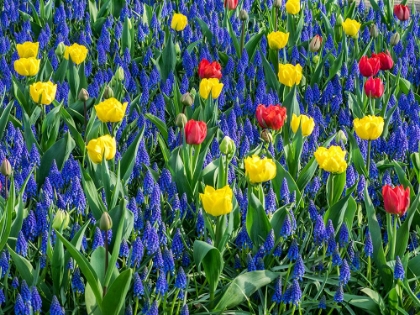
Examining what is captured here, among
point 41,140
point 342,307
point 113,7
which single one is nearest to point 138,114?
point 41,140

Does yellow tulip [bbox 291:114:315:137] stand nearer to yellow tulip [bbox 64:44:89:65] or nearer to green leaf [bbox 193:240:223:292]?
green leaf [bbox 193:240:223:292]

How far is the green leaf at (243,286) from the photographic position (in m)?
2.39

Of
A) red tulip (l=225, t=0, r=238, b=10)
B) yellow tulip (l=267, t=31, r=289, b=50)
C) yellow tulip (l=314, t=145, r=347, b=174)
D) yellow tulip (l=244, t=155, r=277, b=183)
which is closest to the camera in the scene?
yellow tulip (l=244, t=155, r=277, b=183)

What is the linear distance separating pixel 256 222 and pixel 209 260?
257 mm

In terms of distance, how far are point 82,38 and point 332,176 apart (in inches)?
88.1

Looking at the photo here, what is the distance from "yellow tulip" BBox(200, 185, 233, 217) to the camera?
2352mm

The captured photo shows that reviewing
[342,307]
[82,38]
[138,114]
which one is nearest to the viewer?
[342,307]

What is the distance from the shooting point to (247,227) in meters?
2.60

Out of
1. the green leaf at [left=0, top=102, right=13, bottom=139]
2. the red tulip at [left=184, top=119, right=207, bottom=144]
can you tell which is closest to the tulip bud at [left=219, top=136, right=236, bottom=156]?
the red tulip at [left=184, top=119, right=207, bottom=144]

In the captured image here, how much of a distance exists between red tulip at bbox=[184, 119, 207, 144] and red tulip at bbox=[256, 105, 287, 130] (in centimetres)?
28

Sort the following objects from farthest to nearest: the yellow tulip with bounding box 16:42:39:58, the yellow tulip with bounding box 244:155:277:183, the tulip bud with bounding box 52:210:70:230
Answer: the yellow tulip with bounding box 16:42:39:58
the yellow tulip with bounding box 244:155:277:183
the tulip bud with bounding box 52:210:70:230

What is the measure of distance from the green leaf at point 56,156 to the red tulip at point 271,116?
2.46 ft

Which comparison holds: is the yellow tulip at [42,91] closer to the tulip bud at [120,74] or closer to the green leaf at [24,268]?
the tulip bud at [120,74]

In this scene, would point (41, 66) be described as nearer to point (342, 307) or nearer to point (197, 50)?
point (197, 50)
